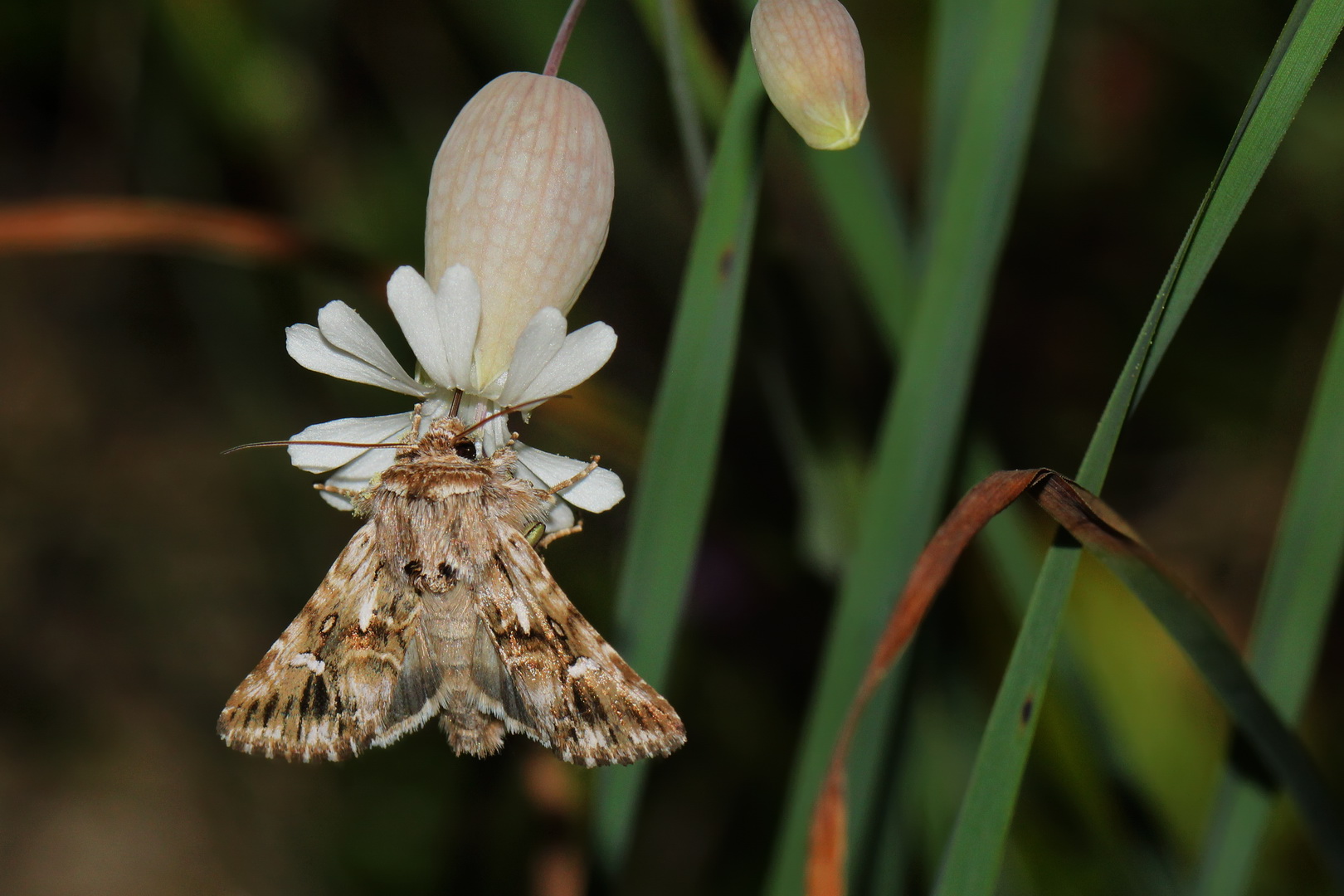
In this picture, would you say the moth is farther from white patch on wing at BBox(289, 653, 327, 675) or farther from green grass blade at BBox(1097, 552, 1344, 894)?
green grass blade at BBox(1097, 552, 1344, 894)

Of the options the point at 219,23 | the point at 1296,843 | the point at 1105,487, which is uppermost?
the point at 219,23

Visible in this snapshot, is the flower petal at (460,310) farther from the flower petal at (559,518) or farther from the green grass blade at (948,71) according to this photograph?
the green grass blade at (948,71)

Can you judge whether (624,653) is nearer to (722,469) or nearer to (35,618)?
(722,469)

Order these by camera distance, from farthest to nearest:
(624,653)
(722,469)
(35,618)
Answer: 1. (35,618)
2. (722,469)
3. (624,653)

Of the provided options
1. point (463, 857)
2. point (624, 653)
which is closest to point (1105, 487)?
point (463, 857)

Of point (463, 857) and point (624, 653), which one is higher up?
point (624, 653)

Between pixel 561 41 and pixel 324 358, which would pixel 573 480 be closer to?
pixel 324 358
